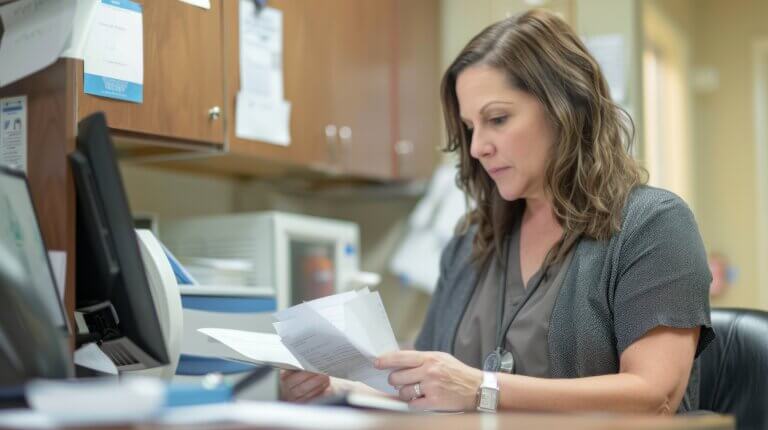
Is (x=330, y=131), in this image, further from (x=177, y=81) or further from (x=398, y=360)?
(x=398, y=360)

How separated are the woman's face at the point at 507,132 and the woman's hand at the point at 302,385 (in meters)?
0.49

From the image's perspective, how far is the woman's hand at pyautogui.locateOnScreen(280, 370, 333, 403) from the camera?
1.57 m

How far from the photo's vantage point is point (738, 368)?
1.60 metres

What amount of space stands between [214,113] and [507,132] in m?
0.76

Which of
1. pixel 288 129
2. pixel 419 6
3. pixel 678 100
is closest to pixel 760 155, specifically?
pixel 678 100

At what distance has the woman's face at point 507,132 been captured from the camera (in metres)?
1.66

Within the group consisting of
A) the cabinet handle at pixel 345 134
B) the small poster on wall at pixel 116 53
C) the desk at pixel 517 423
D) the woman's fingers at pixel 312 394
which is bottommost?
the woman's fingers at pixel 312 394

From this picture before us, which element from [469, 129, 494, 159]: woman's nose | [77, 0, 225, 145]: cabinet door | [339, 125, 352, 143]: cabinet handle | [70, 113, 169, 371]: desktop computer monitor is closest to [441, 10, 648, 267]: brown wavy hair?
[469, 129, 494, 159]: woman's nose

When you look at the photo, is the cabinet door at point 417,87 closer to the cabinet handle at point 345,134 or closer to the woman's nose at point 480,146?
the cabinet handle at point 345,134

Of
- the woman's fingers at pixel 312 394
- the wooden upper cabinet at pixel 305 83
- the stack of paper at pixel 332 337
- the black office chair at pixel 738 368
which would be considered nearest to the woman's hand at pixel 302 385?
the woman's fingers at pixel 312 394

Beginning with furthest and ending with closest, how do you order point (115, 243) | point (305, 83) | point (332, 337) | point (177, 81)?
point (305, 83) → point (177, 81) → point (332, 337) → point (115, 243)

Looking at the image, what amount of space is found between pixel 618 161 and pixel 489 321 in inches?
15.1

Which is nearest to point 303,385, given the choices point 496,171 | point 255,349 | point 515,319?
point 255,349

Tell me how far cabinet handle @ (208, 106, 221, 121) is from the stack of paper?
757 mm
